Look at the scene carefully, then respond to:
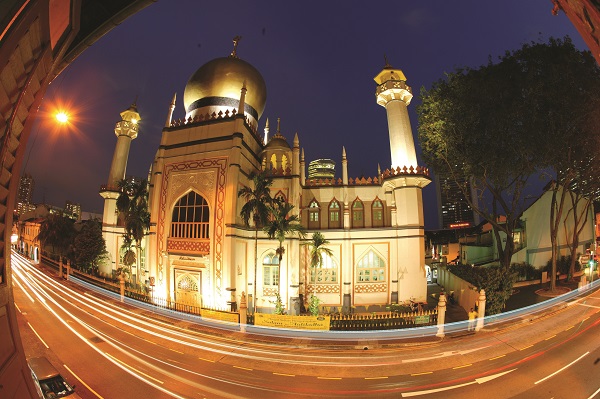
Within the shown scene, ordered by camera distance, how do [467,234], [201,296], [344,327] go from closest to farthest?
[344,327], [201,296], [467,234]

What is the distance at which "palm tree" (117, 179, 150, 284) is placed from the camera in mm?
22734

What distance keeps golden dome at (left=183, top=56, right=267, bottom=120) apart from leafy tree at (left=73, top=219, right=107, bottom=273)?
16613 millimetres

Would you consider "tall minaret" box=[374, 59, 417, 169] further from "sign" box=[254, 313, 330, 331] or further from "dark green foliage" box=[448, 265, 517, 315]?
"sign" box=[254, 313, 330, 331]

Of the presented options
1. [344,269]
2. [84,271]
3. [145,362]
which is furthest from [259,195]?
[84,271]

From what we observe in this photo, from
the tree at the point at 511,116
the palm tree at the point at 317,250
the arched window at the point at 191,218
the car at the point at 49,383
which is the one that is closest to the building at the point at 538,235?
the tree at the point at 511,116

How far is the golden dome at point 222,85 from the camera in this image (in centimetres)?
2512

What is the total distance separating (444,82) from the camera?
72.7 feet

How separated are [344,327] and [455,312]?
8725mm

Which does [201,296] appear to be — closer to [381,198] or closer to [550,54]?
[381,198]

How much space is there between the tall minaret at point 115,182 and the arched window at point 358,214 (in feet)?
77.6

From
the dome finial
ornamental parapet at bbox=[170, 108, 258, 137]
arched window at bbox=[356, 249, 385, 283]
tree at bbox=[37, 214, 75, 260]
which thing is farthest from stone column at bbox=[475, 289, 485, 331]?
tree at bbox=[37, 214, 75, 260]

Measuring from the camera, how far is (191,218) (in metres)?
21.2

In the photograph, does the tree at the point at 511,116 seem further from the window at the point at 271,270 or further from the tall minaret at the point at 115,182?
the tall minaret at the point at 115,182

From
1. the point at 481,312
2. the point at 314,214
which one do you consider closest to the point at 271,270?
the point at 314,214
